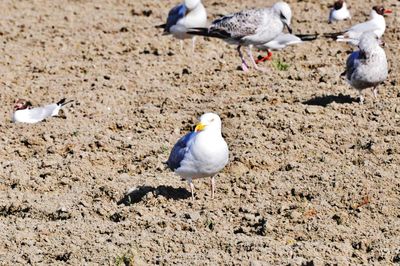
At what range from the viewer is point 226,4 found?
1520 cm

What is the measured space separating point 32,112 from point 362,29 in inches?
190

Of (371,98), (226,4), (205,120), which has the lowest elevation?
(226,4)

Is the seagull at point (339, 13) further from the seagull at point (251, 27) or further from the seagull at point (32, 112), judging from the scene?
the seagull at point (32, 112)

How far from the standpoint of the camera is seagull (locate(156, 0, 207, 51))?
1282 centimetres

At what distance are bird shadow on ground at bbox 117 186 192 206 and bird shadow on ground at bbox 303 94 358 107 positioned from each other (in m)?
2.50

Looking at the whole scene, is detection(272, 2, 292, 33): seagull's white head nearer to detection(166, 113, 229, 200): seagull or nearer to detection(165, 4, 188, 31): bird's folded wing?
detection(165, 4, 188, 31): bird's folded wing

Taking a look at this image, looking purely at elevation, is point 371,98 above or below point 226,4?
above

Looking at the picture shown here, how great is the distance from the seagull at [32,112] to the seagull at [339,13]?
15.9 feet

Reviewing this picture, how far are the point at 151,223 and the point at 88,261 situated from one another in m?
0.72

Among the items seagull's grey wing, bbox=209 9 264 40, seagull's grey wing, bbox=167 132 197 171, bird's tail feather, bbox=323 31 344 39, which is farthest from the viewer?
bird's tail feather, bbox=323 31 344 39

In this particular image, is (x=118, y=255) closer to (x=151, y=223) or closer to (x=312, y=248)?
(x=151, y=223)

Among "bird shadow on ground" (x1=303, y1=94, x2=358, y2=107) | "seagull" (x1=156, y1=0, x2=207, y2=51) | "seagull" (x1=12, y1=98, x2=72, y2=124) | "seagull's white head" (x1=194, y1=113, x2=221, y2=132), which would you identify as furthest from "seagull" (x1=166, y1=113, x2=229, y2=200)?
"seagull" (x1=156, y1=0, x2=207, y2=51)

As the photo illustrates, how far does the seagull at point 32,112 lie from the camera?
31.3 feet

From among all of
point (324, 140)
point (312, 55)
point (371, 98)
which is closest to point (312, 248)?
point (324, 140)
